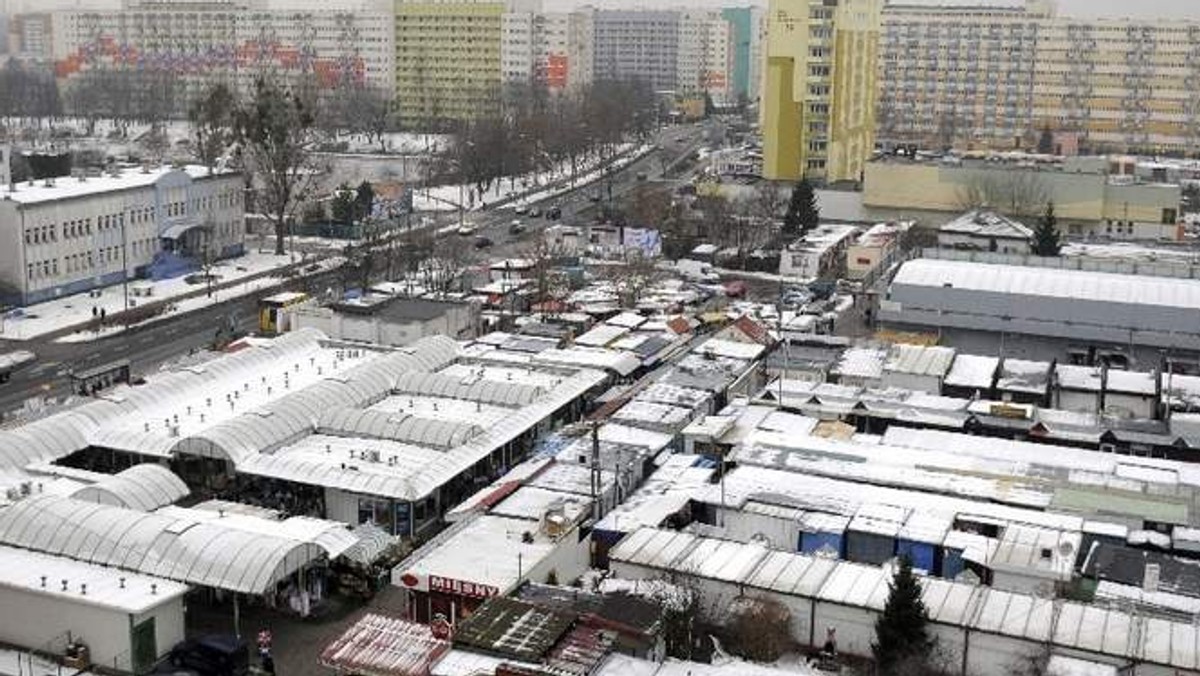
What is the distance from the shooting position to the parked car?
9.13m

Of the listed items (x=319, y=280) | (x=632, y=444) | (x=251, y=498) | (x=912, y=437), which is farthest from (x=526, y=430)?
(x=319, y=280)

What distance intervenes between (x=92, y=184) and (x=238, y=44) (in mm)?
43574

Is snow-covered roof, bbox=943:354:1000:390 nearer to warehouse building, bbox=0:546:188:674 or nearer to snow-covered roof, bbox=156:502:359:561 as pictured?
snow-covered roof, bbox=156:502:359:561

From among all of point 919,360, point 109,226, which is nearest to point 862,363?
point 919,360

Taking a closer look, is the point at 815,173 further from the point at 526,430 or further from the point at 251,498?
A: the point at 251,498

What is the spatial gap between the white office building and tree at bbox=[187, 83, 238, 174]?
122 centimetres

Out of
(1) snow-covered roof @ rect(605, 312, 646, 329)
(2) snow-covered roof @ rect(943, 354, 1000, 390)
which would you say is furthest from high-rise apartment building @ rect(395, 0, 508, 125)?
(2) snow-covered roof @ rect(943, 354, 1000, 390)

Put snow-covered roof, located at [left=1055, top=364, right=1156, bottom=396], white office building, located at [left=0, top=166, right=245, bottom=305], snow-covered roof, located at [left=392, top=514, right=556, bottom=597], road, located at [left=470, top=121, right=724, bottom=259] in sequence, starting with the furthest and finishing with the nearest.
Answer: road, located at [left=470, top=121, right=724, bottom=259] < white office building, located at [left=0, top=166, right=245, bottom=305] < snow-covered roof, located at [left=1055, top=364, right=1156, bottom=396] < snow-covered roof, located at [left=392, top=514, right=556, bottom=597]

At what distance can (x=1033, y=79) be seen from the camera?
5062 centimetres

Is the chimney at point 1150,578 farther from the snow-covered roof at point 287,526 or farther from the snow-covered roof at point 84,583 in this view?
the snow-covered roof at point 84,583

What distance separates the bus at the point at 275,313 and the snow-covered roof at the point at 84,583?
973 centimetres

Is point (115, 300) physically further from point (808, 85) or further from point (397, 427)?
point (808, 85)

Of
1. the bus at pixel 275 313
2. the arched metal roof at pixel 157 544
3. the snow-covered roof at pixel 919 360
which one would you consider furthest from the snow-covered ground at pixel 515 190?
the arched metal roof at pixel 157 544

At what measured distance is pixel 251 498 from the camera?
1235cm
